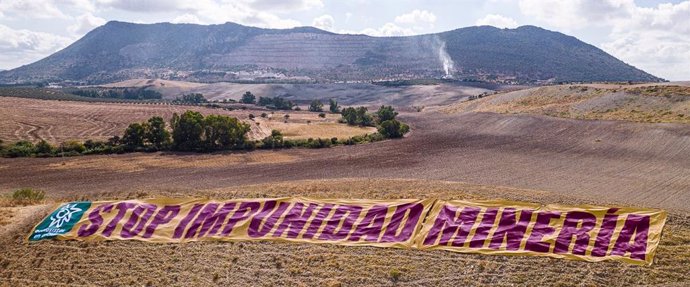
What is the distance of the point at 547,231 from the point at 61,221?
22.9 meters

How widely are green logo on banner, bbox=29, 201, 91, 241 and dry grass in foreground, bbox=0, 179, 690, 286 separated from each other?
0.66 meters

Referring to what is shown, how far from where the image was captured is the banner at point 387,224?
73.8ft

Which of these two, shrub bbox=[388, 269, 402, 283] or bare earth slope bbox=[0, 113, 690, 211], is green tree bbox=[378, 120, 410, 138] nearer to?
bare earth slope bbox=[0, 113, 690, 211]

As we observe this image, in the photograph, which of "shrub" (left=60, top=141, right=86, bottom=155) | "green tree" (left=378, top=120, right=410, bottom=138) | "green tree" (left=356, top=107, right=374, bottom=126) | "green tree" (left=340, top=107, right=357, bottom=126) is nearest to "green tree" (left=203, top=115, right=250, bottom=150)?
"shrub" (left=60, top=141, right=86, bottom=155)

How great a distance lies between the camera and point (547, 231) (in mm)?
23359

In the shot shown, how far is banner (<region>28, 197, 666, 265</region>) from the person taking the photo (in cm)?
2248

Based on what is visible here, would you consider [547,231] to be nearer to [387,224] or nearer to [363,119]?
[387,224]

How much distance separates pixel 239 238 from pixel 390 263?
23.6ft

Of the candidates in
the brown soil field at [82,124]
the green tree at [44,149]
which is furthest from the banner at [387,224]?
the brown soil field at [82,124]

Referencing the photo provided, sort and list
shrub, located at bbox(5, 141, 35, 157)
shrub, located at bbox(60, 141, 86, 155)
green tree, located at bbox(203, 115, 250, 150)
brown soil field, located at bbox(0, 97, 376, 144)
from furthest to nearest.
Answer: brown soil field, located at bbox(0, 97, 376, 144), green tree, located at bbox(203, 115, 250, 150), shrub, located at bbox(60, 141, 86, 155), shrub, located at bbox(5, 141, 35, 157)

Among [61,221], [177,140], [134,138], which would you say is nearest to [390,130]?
[177,140]

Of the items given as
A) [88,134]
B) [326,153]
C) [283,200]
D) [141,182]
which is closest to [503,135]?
[326,153]

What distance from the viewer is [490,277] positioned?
2053cm

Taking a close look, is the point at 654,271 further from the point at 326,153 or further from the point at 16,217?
the point at 326,153
